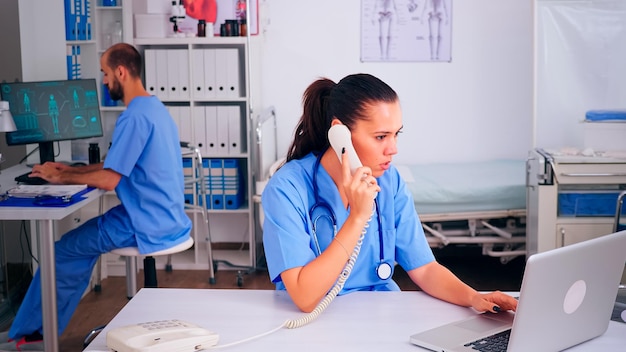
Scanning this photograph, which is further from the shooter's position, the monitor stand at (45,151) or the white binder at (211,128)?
the white binder at (211,128)

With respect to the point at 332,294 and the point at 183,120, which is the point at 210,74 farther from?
the point at 332,294

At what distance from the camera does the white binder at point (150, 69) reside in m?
4.94

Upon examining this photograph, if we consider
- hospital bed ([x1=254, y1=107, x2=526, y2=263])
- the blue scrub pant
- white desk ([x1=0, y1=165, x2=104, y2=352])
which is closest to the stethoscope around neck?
white desk ([x1=0, y1=165, x2=104, y2=352])

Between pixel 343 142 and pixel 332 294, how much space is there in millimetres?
384

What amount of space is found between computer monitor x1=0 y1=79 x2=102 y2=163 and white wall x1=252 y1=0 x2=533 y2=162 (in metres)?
1.43

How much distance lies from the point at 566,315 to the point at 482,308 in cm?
33

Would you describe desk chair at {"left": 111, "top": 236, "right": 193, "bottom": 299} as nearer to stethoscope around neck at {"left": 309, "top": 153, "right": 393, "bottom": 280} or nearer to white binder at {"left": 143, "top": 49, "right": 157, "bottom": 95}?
white binder at {"left": 143, "top": 49, "right": 157, "bottom": 95}

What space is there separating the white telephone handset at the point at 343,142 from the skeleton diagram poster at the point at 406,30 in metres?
3.42

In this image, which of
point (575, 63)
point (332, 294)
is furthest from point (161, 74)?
point (332, 294)

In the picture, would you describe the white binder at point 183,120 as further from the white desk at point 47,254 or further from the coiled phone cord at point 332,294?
the coiled phone cord at point 332,294

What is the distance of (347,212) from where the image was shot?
229 centimetres

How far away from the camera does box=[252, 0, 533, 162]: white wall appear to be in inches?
215

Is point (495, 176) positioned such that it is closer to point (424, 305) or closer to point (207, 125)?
point (207, 125)

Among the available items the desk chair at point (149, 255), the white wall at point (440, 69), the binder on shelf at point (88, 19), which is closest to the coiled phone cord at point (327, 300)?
the desk chair at point (149, 255)
